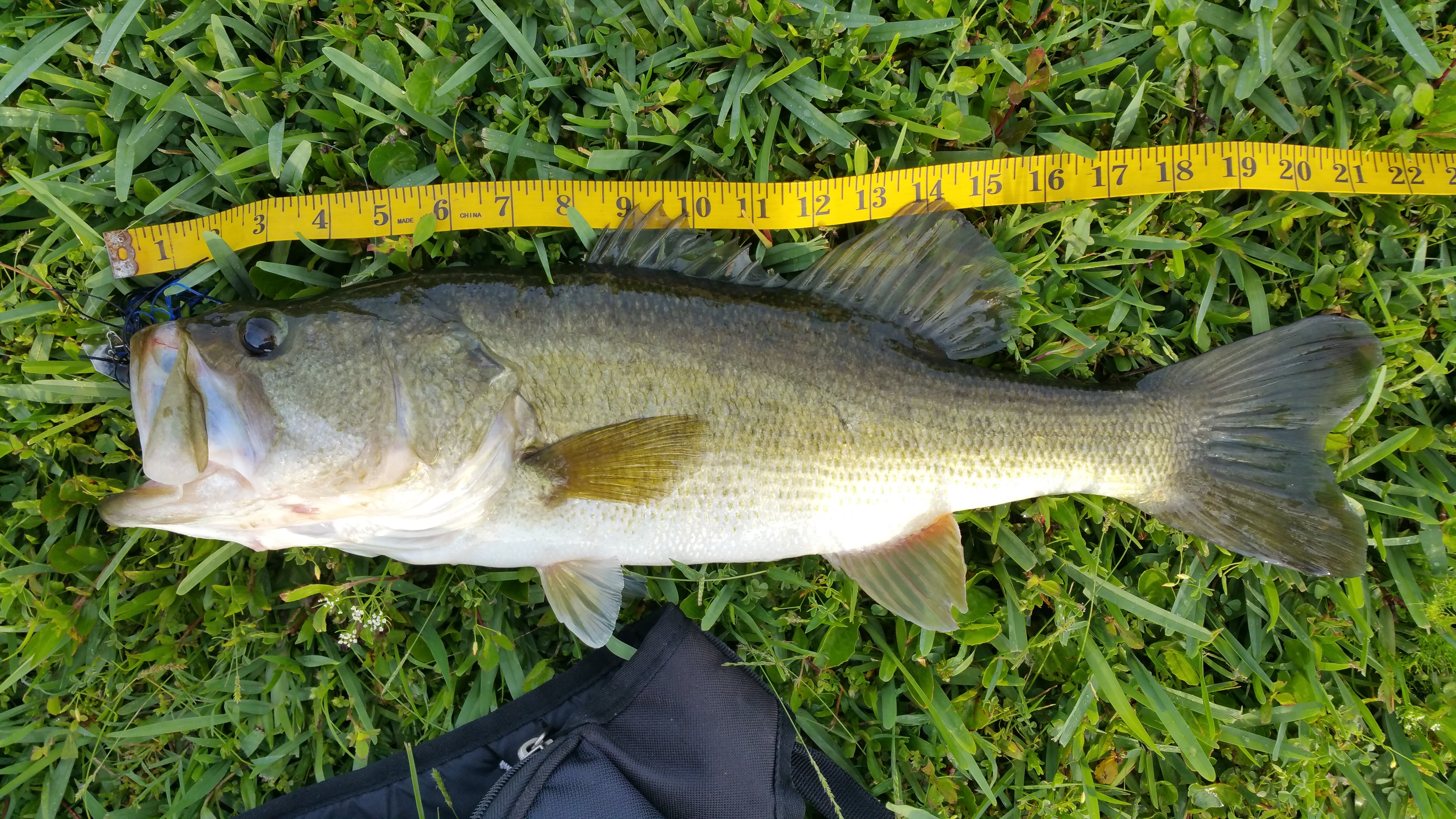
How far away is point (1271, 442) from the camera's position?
281 centimetres

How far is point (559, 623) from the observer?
304 cm

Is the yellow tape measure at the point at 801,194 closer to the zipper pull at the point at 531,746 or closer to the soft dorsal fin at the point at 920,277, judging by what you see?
the soft dorsal fin at the point at 920,277

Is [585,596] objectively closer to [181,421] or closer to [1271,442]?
[181,421]

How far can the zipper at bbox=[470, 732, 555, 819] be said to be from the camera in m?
2.65

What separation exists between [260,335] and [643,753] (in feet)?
6.03

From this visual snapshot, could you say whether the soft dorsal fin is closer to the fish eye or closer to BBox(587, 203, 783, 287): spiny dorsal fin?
BBox(587, 203, 783, 287): spiny dorsal fin

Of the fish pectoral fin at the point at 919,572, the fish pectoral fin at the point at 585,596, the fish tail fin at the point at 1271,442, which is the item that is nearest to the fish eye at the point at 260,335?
the fish pectoral fin at the point at 585,596

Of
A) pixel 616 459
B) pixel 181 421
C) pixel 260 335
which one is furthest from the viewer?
pixel 616 459

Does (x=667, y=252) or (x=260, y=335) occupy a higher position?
(x=667, y=252)

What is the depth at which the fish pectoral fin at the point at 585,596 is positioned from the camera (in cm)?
265

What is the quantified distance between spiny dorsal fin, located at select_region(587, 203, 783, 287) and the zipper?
168 cm

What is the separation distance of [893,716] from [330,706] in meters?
2.09

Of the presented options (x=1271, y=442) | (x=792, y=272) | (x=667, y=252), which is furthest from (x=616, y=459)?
(x=1271, y=442)

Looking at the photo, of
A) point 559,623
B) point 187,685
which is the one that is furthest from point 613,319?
point 187,685
